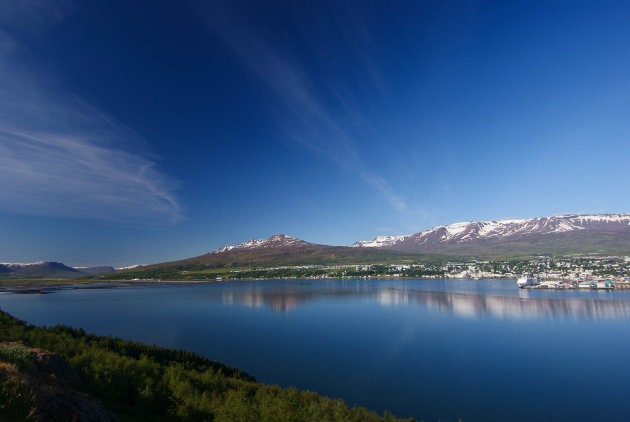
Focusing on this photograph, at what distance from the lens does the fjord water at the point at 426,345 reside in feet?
59.5

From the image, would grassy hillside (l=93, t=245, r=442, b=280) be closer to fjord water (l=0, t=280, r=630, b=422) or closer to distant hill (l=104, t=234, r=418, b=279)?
distant hill (l=104, t=234, r=418, b=279)

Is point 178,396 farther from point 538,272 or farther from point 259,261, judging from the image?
point 259,261

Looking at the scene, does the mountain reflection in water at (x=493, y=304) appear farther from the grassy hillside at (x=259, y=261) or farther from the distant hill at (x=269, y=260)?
the distant hill at (x=269, y=260)

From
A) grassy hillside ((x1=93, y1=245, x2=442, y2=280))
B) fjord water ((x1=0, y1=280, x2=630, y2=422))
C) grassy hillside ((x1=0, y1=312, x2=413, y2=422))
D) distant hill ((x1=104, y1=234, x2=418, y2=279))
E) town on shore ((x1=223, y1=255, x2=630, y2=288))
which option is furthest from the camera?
distant hill ((x1=104, y1=234, x2=418, y2=279))

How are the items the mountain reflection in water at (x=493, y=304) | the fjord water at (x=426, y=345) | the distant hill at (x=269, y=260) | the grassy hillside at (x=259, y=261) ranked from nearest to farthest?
the fjord water at (x=426, y=345) → the mountain reflection in water at (x=493, y=304) → the grassy hillside at (x=259, y=261) → the distant hill at (x=269, y=260)

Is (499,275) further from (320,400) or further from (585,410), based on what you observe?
(320,400)

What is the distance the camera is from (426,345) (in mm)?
28969

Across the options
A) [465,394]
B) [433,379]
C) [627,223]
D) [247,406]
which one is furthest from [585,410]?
[627,223]

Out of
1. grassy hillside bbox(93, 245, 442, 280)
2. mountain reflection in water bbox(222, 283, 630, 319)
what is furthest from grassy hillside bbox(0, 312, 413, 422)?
grassy hillside bbox(93, 245, 442, 280)

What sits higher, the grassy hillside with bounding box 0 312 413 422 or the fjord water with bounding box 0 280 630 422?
the grassy hillside with bounding box 0 312 413 422

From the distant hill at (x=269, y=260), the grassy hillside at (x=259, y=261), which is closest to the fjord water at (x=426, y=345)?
the grassy hillside at (x=259, y=261)

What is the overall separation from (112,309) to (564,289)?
85.7 metres

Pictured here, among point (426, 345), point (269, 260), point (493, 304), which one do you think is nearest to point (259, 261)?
point (269, 260)

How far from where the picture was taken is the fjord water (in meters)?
18.1
